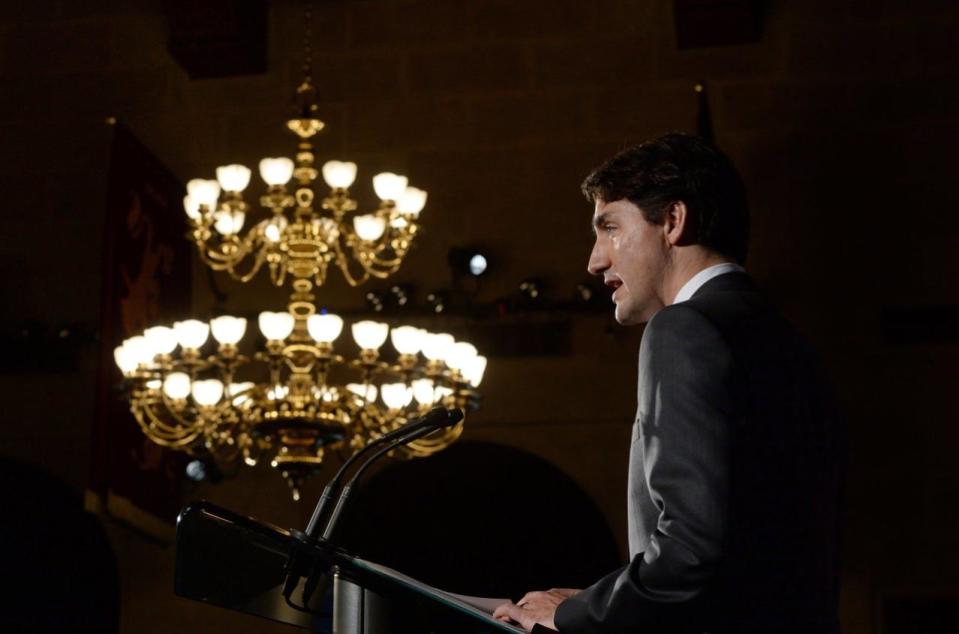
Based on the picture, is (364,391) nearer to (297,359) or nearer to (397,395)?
(397,395)

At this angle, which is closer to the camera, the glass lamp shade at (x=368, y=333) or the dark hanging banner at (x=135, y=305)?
the glass lamp shade at (x=368, y=333)

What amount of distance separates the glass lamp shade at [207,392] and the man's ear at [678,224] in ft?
15.7

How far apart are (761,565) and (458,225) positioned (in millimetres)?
6578

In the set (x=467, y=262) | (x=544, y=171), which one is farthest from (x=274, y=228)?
(x=544, y=171)

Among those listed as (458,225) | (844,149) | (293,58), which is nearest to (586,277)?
(458,225)

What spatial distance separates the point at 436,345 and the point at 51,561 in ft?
10.5

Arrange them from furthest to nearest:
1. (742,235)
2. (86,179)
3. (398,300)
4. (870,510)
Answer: (86,179), (398,300), (870,510), (742,235)

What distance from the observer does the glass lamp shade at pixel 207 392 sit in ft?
22.8

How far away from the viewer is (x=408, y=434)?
7.70ft

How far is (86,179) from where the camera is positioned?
9.09 m

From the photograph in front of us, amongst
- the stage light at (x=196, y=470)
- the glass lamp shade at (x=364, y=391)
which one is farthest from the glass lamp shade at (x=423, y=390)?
the stage light at (x=196, y=470)

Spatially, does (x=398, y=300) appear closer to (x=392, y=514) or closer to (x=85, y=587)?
(x=392, y=514)

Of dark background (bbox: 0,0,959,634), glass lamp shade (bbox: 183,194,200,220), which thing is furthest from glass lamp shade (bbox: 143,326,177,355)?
dark background (bbox: 0,0,959,634)

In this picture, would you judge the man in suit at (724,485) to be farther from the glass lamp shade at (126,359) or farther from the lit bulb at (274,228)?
the lit bulb at (274,228)
